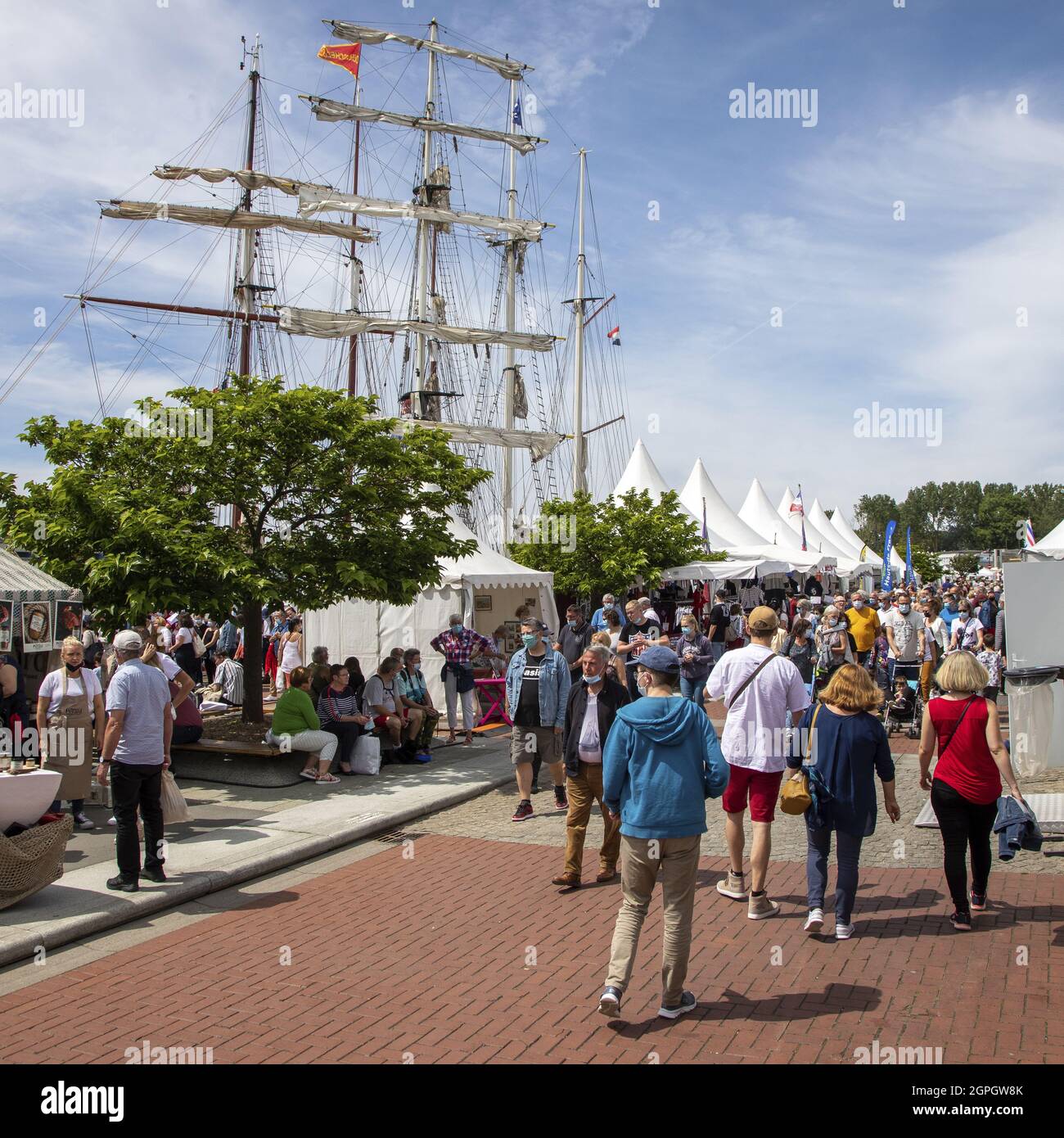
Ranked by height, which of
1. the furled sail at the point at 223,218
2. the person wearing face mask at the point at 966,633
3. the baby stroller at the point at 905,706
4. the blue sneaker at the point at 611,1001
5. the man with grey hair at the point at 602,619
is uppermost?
the furled sail at the point at 223,218

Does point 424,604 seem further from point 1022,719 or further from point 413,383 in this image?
point 413,383

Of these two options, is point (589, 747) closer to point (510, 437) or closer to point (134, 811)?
point (134, 811)

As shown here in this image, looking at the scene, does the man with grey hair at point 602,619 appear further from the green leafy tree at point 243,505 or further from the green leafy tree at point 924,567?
the green leafy tree at point 924,567

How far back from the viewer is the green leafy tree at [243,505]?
35.4 ft

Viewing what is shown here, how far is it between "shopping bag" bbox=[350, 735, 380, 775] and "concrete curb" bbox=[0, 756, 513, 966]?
4.99 ft

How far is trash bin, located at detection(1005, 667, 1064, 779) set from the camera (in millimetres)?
9289

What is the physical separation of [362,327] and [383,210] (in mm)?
4778

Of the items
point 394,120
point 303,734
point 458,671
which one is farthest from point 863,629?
point 394,120

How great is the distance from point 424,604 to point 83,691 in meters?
7.79

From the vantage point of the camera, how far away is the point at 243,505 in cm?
1189

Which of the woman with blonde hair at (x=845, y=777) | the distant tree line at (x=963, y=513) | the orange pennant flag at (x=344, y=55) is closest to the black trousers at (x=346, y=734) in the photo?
the woman with blonde hair at (x=845, y=777)

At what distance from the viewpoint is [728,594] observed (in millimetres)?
28094

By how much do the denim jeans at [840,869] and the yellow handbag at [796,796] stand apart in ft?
0.75

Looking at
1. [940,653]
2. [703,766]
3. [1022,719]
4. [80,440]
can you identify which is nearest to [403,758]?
[80,440]
